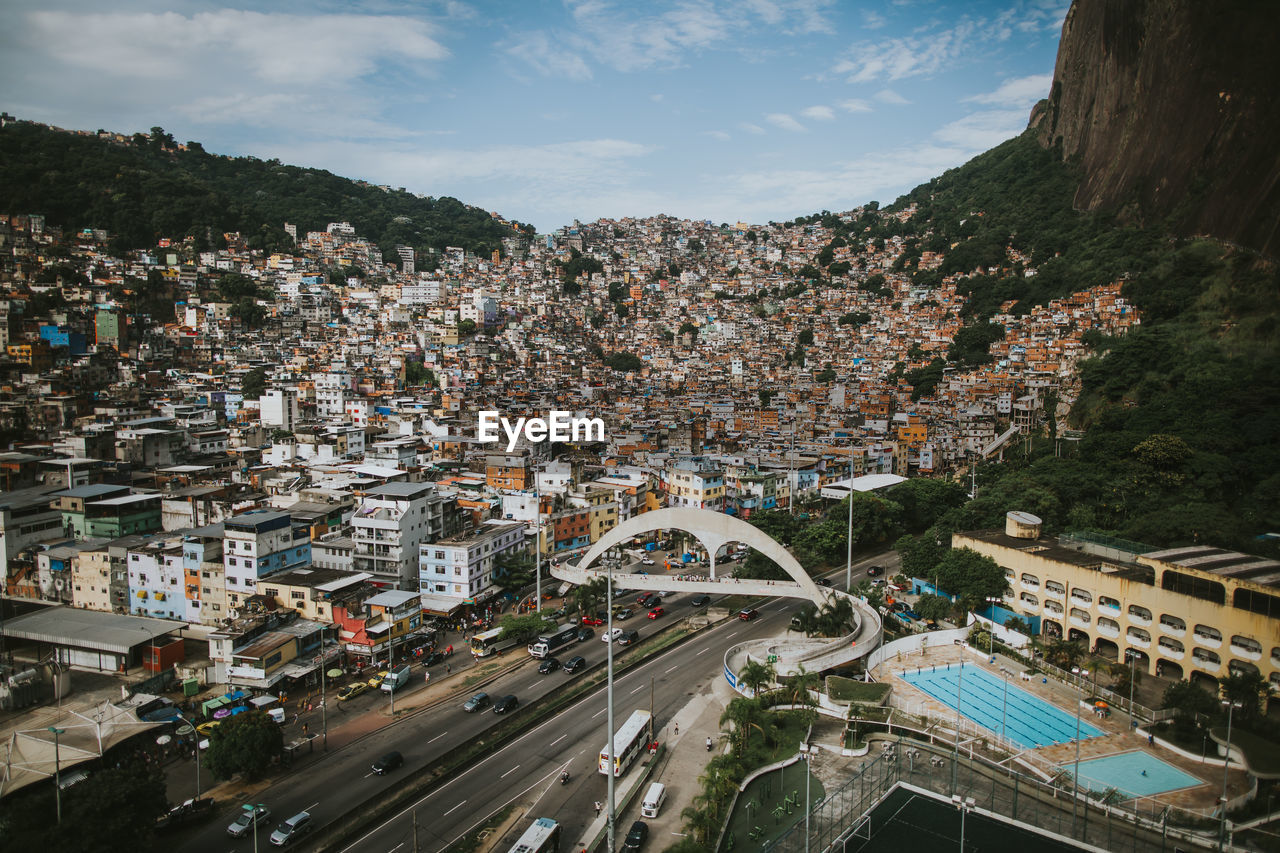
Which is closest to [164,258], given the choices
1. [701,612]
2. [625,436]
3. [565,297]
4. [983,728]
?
[565,297]

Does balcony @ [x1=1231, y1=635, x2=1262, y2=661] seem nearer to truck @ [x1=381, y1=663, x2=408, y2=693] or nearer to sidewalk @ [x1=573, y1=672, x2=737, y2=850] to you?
sidewalk @ [x1=573, y1=672, x2=737, y2=850]

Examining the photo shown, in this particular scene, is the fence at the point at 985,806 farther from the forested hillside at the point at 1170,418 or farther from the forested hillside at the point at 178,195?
the forested hillside at the point at 178,195

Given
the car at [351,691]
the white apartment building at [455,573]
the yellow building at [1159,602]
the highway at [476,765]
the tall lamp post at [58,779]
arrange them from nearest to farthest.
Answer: the tall lamp post at [58,779] → the highway at [476,765] → the yellow building at [1159,602] → the car at [351,691] → the white apartment building at [455,573]

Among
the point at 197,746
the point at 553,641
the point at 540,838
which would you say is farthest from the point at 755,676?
the point at 197,746

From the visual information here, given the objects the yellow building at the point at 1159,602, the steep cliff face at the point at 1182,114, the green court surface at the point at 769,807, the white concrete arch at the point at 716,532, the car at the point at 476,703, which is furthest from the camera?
the steep cliff face at the point at 1182,114

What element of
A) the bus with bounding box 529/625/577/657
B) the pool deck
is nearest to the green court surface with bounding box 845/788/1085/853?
the pool deck

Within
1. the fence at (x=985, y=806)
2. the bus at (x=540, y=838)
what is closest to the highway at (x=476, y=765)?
the bus at (x=540, y=838)

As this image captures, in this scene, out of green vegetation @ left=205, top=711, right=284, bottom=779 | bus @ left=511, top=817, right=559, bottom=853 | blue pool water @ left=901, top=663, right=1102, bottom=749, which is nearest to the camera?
bus @ left=511, top=817, right=559, bottom=853
